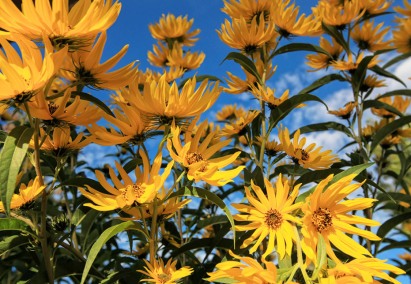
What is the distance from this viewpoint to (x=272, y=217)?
0.82 meters

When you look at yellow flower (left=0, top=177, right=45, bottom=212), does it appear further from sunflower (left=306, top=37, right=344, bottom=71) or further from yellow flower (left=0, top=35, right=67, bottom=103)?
sunflower (left=306, top=37, right=344, bottom=71)

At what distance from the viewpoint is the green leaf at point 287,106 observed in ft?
4.22

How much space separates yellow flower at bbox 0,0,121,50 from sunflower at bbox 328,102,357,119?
4.66ft

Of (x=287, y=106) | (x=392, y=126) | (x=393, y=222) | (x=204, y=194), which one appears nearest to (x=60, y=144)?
(x=204, y=194)

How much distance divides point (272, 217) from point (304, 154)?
526mm

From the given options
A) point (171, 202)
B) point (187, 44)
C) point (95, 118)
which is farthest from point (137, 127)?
point (187, 44)

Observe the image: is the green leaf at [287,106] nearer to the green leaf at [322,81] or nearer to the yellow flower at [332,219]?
the green leaf at [322,81]

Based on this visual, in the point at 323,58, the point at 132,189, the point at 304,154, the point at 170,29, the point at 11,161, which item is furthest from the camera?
the point at 170,29

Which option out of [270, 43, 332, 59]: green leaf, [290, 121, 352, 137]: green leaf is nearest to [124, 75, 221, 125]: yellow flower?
[270, 43, 332, 59]: green leaf

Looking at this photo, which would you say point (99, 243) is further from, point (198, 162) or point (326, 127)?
point (326, 127)

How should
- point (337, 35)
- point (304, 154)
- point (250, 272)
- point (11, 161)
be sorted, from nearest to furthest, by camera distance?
point (250, 272) < point (11, 161) < point (304, 154) < point (337, 35)

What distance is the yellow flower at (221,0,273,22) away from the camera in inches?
59.4

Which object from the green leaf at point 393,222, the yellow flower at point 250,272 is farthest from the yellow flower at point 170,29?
the yellow flower at point 250,272

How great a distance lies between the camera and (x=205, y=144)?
876 mm
